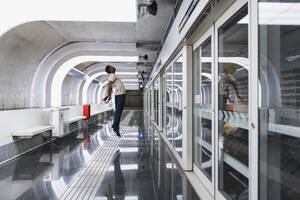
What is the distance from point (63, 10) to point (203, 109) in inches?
135

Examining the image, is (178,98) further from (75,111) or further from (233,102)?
(75,111)

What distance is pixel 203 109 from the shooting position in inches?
126

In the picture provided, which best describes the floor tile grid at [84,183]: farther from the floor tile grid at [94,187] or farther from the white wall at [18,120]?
the white wall at [18,120]

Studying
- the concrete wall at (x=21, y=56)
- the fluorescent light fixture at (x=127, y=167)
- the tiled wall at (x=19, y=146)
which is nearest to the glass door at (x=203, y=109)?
the fluorescent light fixture at (x=127, y=167)

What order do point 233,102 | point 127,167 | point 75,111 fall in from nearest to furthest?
point 233,102, point 127,167, point 75,111

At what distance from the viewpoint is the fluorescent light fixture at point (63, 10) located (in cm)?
404

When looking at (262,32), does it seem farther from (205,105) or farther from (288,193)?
(205,105)

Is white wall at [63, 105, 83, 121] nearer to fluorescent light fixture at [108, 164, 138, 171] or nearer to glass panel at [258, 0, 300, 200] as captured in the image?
fluorescent light fixture at [108, 164, 138, 171]

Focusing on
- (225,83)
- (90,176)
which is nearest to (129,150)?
(90,176)

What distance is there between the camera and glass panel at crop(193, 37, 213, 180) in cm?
298

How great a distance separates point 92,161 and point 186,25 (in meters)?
3.27

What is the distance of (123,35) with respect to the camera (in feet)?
22.5

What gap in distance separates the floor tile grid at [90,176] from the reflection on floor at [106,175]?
0.31ft

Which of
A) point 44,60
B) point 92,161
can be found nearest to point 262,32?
point 92,161
